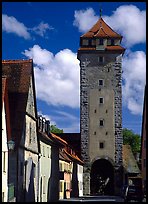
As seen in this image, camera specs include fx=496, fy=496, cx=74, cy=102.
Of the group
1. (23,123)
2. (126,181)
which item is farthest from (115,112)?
(23,123)

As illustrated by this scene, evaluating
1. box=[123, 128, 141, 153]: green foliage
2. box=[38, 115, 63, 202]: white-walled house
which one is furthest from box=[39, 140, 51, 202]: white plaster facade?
box=[123, 128, 141, 153]: green foliage

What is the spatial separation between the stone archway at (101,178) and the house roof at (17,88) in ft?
117

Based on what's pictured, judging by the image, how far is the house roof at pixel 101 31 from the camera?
224 ft

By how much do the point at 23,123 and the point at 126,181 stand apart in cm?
3707

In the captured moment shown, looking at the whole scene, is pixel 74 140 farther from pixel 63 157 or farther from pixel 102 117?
pixel 63 157

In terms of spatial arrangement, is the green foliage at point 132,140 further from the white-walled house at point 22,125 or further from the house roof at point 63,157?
the white-walled house at point 22,125

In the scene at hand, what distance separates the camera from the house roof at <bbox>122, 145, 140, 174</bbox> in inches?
2498

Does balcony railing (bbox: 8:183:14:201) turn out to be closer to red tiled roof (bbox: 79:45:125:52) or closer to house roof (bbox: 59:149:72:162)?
→ house roof (bbox: 59:149:72:162)

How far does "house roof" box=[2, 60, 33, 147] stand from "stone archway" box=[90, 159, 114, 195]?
3570 centimetres

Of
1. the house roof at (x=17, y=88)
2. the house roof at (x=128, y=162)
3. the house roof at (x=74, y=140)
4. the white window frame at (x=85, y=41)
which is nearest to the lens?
the house roof at (x=17, y=88)

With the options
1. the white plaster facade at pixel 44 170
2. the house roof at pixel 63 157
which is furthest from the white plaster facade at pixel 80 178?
the white plaster facade at pixel 44 170

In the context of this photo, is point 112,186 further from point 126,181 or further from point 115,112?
point 115,112

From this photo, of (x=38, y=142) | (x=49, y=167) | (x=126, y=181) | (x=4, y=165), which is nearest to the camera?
(x=4, y=165)

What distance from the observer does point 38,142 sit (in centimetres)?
3481
